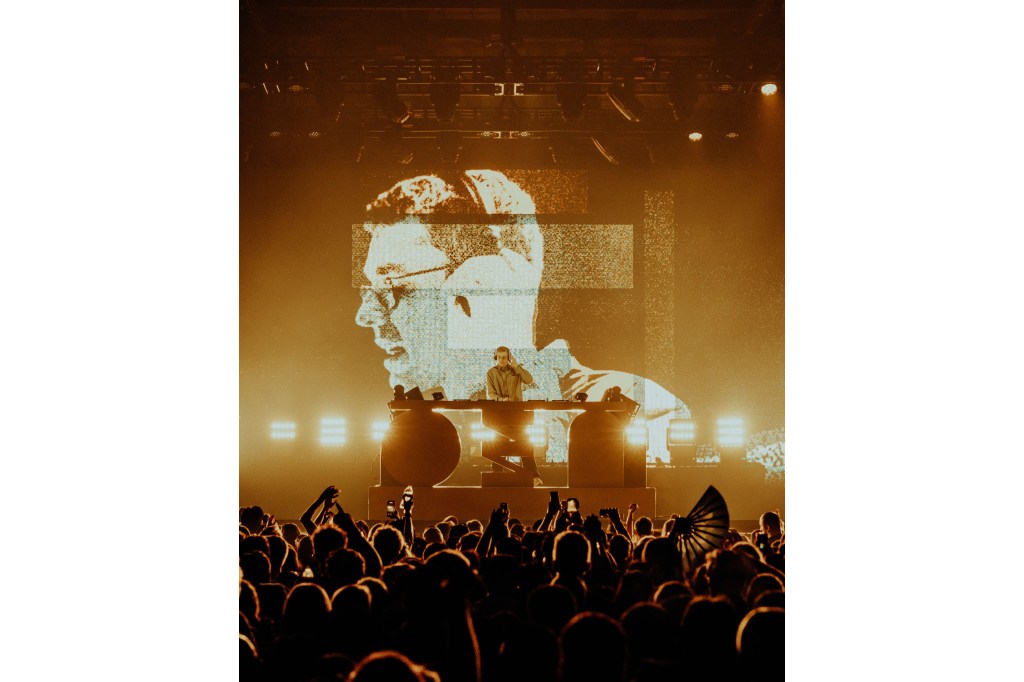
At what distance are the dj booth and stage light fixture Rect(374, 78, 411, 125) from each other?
2.05m

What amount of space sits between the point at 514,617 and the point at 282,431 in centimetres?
526

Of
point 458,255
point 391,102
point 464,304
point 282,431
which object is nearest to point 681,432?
point 464,304

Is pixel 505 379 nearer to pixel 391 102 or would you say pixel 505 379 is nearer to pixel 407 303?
pixel 407 303

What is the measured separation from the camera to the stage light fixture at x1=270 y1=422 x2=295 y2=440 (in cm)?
679

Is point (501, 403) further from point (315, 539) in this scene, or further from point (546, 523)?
point (315, 539)

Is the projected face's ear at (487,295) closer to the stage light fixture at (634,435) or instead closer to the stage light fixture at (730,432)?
the stage light fixture at (634,435)

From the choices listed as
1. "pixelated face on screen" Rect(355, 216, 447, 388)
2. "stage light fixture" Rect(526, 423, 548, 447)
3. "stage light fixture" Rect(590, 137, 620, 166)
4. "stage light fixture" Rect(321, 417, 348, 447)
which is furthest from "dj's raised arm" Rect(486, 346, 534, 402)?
"stage light fixture" Rect(321, 417, 348, 447)

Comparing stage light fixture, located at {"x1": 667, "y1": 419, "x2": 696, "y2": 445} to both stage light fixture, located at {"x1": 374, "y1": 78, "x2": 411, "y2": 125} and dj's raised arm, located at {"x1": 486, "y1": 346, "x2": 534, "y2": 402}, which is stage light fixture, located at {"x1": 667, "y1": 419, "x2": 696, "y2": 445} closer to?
dj's raised arm, located at {"x1": 486, "y1": 346, "x2": 534, "y2": 402}

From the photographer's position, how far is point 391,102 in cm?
554

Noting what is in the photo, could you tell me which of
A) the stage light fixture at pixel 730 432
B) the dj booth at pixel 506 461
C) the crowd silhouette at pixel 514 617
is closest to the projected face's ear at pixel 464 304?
the dj booth at pixel 506 461

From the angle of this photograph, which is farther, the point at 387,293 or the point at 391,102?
the point at 387,293
